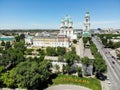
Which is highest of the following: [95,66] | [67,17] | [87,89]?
[67,17]

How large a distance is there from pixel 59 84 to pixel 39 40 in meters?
44.2

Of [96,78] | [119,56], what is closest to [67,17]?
[119,56]

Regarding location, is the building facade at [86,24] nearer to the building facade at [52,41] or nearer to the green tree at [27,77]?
the building facade at [52,41]

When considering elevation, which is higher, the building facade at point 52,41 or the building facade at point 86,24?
the building facade at point 86,24

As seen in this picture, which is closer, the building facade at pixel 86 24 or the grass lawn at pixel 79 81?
the grass lawn at pixel 79 81

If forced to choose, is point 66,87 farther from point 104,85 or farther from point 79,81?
point 104,85

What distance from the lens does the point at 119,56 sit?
49.2m

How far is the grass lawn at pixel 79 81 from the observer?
28859mm

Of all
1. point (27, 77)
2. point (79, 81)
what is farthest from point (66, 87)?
point (27, 77)

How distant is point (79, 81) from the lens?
30.1m

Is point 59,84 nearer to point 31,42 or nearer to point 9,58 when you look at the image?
point 9,58

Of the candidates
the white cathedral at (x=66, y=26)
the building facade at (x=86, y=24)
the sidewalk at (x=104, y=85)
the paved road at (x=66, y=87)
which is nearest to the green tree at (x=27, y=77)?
the paved road at (x=66, y=87)

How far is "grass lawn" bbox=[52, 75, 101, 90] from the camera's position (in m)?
28.9

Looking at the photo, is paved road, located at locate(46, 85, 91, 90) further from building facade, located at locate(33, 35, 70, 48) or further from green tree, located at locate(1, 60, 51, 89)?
building facade, located at locate(33, 35, 70, 48)
